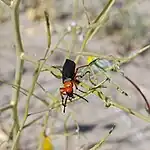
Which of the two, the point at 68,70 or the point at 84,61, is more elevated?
the point at 84,61

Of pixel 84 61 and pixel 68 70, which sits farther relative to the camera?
pixel 84 61

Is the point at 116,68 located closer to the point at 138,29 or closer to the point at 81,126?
the point at 81,126

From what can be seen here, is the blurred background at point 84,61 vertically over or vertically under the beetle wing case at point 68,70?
over

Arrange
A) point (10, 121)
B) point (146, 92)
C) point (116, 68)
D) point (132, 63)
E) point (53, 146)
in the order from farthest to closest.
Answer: point (132, 63) < point (146, 92) < point (10, 121) < point (53, 146) < point (116, 68)

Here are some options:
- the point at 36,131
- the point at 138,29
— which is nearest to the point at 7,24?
the point at 138,29
